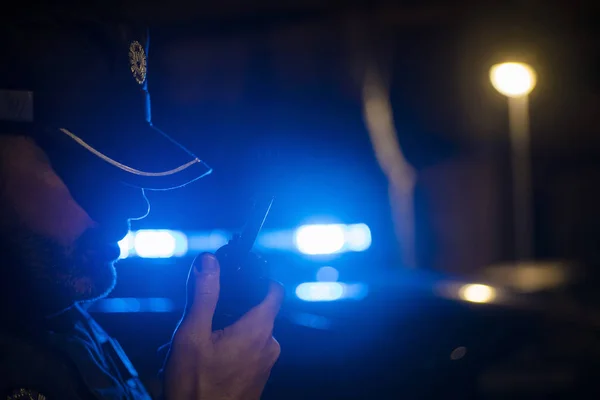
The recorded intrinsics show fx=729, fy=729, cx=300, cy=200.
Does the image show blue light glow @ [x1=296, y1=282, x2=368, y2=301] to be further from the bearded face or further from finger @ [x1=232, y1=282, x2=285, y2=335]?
the bearded face

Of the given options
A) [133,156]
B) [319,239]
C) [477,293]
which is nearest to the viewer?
[133,156]

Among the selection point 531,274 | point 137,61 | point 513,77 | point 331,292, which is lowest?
point 137,61

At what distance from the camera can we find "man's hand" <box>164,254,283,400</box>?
1776 millimetres

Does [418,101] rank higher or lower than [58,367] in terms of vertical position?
higher

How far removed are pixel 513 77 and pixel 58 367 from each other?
8123 millimetres

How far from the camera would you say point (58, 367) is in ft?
5.65

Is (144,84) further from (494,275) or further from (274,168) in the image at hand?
(494,275)

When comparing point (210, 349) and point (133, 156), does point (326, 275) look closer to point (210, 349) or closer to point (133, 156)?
point (133, 156)

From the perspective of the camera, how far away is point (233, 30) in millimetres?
14500

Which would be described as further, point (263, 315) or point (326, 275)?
point (326, 275)

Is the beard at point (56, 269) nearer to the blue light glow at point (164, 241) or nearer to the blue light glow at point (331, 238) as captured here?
the blue light glow at point (164, 241)

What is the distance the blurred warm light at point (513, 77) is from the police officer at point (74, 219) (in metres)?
7.53

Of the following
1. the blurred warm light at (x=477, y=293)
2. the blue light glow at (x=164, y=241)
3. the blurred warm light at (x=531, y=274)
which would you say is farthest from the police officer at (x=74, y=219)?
the blurred warm light at (x=531, y=274)

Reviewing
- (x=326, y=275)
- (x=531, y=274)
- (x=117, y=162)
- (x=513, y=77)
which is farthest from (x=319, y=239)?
(x=117, y=162)
